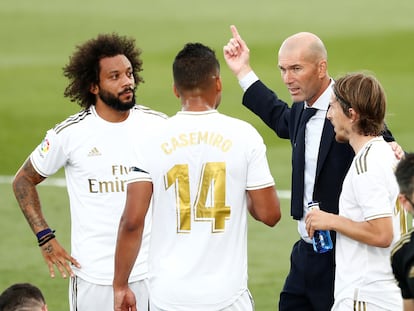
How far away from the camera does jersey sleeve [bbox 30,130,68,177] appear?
24.4 feet

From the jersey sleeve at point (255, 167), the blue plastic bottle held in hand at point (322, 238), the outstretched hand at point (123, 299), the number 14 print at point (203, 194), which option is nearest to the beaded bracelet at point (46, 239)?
the outstretched hand at point (123, 299)

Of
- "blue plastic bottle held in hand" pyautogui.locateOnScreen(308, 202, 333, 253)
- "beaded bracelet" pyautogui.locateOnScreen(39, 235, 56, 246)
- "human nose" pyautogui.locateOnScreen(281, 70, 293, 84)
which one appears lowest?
"beaded bracelet" pyautogui.locateOnScreen(39, 235, 56, 246)

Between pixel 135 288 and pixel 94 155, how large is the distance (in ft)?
2.96

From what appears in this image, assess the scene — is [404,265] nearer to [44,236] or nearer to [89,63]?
[44,236]

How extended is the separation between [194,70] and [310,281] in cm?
167

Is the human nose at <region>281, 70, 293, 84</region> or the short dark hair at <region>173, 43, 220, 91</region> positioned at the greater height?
the human nose at <region>281, 70, 293, 84</region>

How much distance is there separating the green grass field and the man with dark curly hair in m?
2.59

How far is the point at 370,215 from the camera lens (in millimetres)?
6008

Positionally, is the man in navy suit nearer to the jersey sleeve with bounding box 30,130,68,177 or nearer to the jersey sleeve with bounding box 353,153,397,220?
the jersey sleeve with bounding box 353,153,397,220

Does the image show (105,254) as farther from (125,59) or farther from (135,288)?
(125,59)

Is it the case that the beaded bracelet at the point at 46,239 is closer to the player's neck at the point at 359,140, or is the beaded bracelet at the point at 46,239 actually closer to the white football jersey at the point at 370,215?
the white football jersey at the point at 370,215

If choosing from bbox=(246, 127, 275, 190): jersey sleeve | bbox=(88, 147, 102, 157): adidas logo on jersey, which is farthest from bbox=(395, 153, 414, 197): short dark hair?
bbox=(88, 147, 102, 157): adidas logo on jersey

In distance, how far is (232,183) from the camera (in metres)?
6.17

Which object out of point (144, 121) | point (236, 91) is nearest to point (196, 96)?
point (144, 121)
